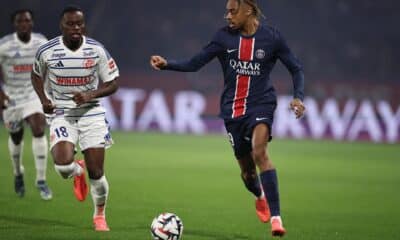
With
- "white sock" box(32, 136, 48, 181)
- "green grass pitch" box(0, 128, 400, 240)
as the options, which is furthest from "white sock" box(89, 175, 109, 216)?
"white sock" box(32, 136, 48, 181)

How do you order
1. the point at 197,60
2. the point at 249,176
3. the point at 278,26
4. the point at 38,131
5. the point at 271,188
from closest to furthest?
the point at 271,188, the point at 197,60, the point at 249,176, the point at 38,131, the point at 278,26

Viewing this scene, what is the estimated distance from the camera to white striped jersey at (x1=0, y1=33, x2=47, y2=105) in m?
12.5

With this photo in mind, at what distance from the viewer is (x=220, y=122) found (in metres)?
26.9

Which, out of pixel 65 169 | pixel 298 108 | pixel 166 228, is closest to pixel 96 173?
pixel 65 169

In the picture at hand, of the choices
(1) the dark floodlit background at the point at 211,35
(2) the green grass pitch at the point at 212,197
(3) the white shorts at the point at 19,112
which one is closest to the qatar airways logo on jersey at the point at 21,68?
(3) the white shorts at the point at 19,112

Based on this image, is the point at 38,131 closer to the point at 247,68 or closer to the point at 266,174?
the point at 247,68

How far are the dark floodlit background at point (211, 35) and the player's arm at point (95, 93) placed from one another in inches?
661

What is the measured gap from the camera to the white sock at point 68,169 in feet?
31.2

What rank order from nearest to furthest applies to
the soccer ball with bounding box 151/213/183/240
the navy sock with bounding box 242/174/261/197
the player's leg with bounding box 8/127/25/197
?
the soccer ball with bounding box 151/213/183/240, the navy sock with bounding box 242/174/261/197, the player's leg with bounding box 8/127/25/197

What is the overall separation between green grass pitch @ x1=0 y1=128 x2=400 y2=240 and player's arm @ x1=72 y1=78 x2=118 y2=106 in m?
1.33

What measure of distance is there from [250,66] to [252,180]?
136 centimetres

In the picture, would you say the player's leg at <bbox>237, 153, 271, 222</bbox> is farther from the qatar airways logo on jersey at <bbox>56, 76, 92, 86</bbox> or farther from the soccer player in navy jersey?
the qatar airways logo on jersey at <bbox>56, 76, 92, 86</bbox>

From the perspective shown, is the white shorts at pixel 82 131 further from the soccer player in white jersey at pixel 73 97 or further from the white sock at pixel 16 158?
the white sock at pixel 16 158

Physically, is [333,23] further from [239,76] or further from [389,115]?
[239,76]
